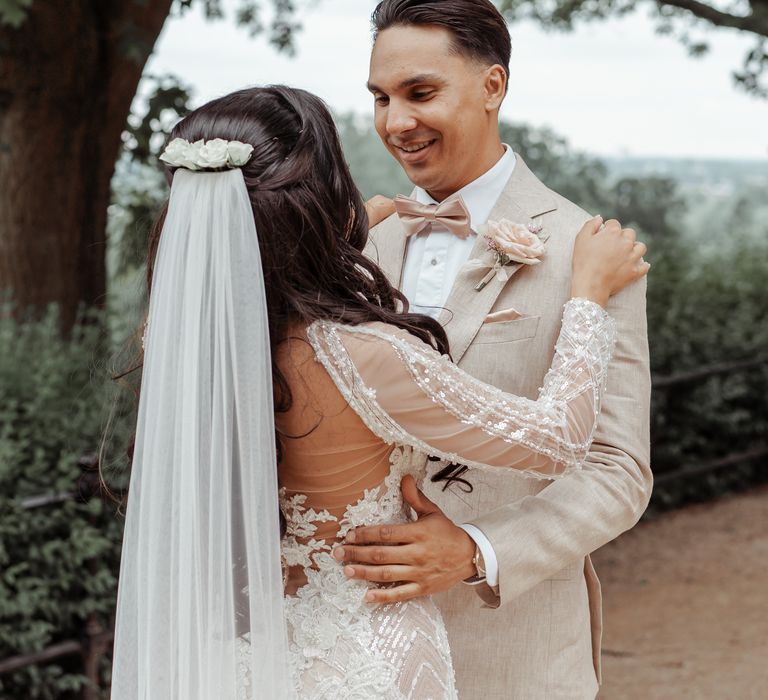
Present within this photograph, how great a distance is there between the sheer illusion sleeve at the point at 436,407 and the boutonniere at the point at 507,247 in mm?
441

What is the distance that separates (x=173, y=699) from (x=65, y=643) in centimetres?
258

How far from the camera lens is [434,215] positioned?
261 cm

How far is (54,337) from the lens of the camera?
5.04 m

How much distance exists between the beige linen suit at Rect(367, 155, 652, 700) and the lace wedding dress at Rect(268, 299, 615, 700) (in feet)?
0.60

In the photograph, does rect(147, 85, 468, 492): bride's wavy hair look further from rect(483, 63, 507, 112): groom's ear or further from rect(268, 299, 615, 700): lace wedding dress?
rect(483, 63, 507, 112): groom's ear

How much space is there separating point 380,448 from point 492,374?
0.40 meters

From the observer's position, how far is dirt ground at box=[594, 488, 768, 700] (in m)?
5.92

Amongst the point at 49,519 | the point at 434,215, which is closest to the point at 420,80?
the point at 434,215

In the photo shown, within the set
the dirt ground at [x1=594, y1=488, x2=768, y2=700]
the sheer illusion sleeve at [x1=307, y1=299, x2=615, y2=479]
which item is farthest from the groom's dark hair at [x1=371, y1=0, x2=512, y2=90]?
the dirt ground at [x1=594, y1=488, x2=768, y2=700]

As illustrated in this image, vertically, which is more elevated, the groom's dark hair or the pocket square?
the groom's dark hair

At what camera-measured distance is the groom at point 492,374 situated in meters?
2.19

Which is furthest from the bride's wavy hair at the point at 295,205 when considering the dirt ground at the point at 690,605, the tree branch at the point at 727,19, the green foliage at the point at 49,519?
the tree branch at the point at 727,19

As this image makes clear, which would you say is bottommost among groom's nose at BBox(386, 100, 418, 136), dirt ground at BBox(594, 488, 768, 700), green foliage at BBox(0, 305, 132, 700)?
dirt ground at BBox(594, 488, 768, 700)

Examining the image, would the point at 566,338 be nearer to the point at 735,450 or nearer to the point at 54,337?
the point at 54,337
